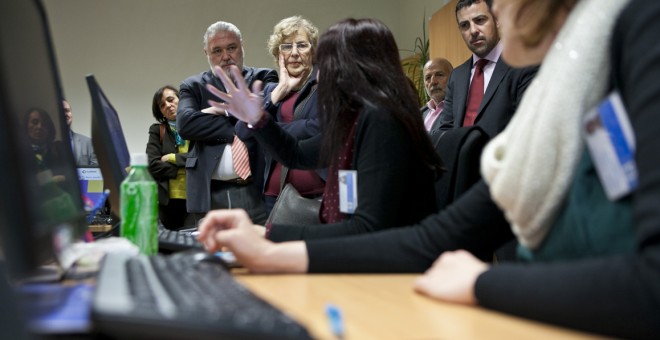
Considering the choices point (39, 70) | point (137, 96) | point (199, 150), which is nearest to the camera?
point (39, 70)

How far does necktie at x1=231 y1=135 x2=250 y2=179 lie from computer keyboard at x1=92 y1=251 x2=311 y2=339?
2371mm

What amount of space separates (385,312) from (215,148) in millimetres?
2574

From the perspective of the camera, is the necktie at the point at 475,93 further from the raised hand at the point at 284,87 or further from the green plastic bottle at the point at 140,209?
the green plastic bottle at the point at 140,209

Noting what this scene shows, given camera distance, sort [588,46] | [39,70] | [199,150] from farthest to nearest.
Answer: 1. [199,150]
2. [39,70]
3. [588,46]

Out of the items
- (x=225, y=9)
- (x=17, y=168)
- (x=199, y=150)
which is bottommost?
(x=199, y=150)

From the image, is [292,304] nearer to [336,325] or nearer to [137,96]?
[336,325]

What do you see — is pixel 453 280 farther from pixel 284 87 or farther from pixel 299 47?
pixel 299 47

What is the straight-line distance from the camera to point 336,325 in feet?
2.01

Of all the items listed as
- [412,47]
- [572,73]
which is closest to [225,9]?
[412,47]

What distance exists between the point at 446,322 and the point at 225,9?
21.7ft

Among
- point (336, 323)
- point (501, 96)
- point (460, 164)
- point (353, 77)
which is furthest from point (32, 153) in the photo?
point (501, 96)

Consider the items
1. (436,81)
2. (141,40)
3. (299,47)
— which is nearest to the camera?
(299,47)

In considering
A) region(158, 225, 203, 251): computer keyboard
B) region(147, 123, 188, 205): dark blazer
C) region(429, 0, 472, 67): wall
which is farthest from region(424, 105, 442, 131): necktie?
region(158, 225, 203, 251): computer keyboard

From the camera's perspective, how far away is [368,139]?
1.31 metres
